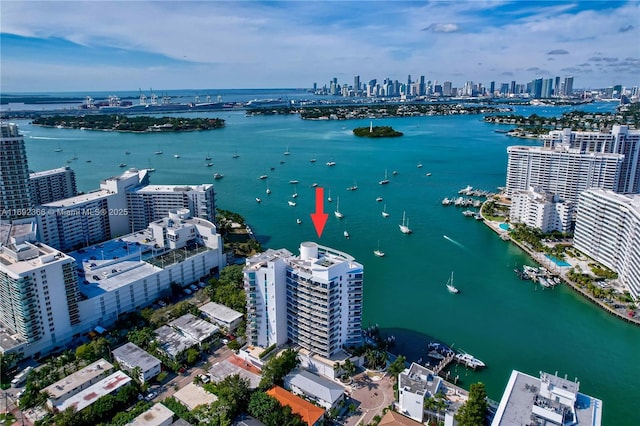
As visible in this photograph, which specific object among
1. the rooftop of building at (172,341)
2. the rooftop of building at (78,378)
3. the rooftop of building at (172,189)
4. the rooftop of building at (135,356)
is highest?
the rooftop of building at (172,189)

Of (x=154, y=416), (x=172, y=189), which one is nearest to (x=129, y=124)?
(x=172, y=189)

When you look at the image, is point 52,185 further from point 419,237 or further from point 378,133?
point 378,133

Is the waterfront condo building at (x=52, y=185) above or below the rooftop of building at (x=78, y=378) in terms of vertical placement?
above

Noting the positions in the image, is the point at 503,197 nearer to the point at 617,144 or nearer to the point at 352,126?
the point at 617,144

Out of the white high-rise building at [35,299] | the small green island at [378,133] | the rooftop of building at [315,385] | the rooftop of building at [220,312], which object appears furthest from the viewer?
the small green island at [378,133]

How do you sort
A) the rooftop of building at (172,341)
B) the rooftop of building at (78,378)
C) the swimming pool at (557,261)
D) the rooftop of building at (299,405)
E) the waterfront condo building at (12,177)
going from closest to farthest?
the rooftop of building at (299,405), the rooftop of building at (78,378), the rooftop of building at (172,341), the waterfront condo building at (12,177), the swimming pool at (557,261)

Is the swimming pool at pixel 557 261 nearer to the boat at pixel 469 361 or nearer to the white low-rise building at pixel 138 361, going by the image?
the boat at pixel 469 361

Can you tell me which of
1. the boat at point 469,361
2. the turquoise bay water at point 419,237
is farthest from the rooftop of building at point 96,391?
the boat at point 469,361

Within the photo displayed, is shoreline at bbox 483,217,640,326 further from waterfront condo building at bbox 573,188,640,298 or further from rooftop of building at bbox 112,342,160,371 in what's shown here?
rooftop of building at bbox 112,342,160,371

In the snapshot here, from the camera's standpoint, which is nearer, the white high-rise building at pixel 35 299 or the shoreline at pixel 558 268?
the white high-rise building at pixel 35 299
